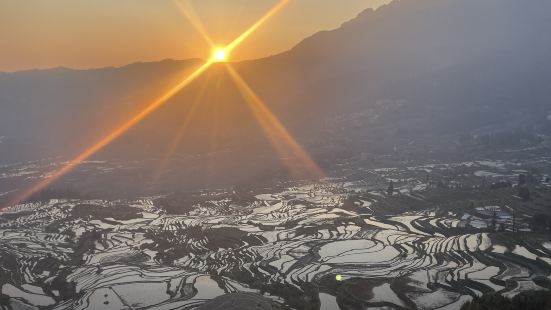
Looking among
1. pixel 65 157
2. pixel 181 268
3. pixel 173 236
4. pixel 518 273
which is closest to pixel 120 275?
pixel 181 268

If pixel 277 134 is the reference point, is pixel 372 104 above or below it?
above

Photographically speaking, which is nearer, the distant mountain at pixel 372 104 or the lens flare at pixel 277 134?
the lens flare at pixel 277 134

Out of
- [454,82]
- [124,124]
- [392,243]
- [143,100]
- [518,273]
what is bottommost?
[518,273]

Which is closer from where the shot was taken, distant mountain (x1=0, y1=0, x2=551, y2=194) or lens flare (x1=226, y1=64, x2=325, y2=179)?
lens flare (x1=226, y1=64, x2=325, y2=179)

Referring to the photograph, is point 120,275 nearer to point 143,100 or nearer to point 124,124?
point 124,124

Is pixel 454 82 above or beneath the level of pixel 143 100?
beneath

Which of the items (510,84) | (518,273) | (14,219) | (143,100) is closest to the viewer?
(518,273)

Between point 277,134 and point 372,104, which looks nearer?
point 277,134

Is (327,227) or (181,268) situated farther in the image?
(327,227)
